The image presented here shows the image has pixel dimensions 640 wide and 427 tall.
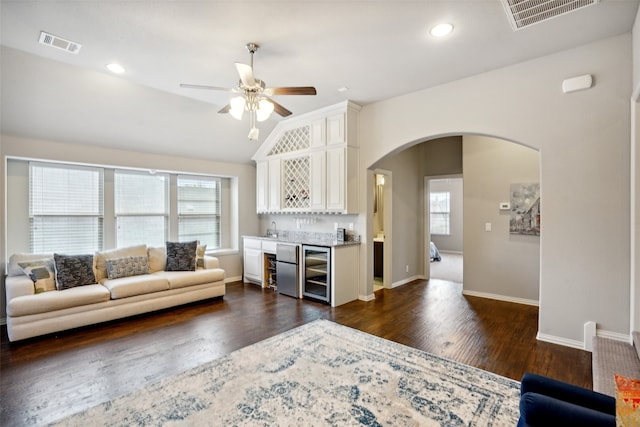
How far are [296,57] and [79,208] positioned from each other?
13.6 feet

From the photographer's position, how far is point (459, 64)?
3.47 meters

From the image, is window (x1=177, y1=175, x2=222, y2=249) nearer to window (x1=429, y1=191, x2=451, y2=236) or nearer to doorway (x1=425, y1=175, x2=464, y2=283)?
doorway (x1=425, y1=175, x2=464, y2=283)

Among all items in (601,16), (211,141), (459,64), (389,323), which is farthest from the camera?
(211,141)

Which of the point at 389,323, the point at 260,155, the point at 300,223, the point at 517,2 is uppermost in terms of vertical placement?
the point at 517,2

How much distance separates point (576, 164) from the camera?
3.14 metres

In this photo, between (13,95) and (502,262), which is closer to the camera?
(13,95)

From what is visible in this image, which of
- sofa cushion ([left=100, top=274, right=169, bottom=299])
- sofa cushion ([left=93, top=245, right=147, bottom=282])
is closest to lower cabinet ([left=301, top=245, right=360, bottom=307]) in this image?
sofa cushion ([left=100, top=274, right=169, bottom=299])

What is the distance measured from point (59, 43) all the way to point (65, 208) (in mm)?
2628

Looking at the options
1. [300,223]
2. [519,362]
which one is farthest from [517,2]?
[300,223]

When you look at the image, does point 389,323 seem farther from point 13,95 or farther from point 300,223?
point 13,95

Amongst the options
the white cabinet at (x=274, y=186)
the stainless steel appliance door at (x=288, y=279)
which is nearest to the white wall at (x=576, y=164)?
the stainless steel appliance door at (x=288, y=279)

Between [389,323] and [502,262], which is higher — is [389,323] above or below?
below

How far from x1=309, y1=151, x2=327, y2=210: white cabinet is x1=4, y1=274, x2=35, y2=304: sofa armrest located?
3830 mm

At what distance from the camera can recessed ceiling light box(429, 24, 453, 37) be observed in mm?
2713
